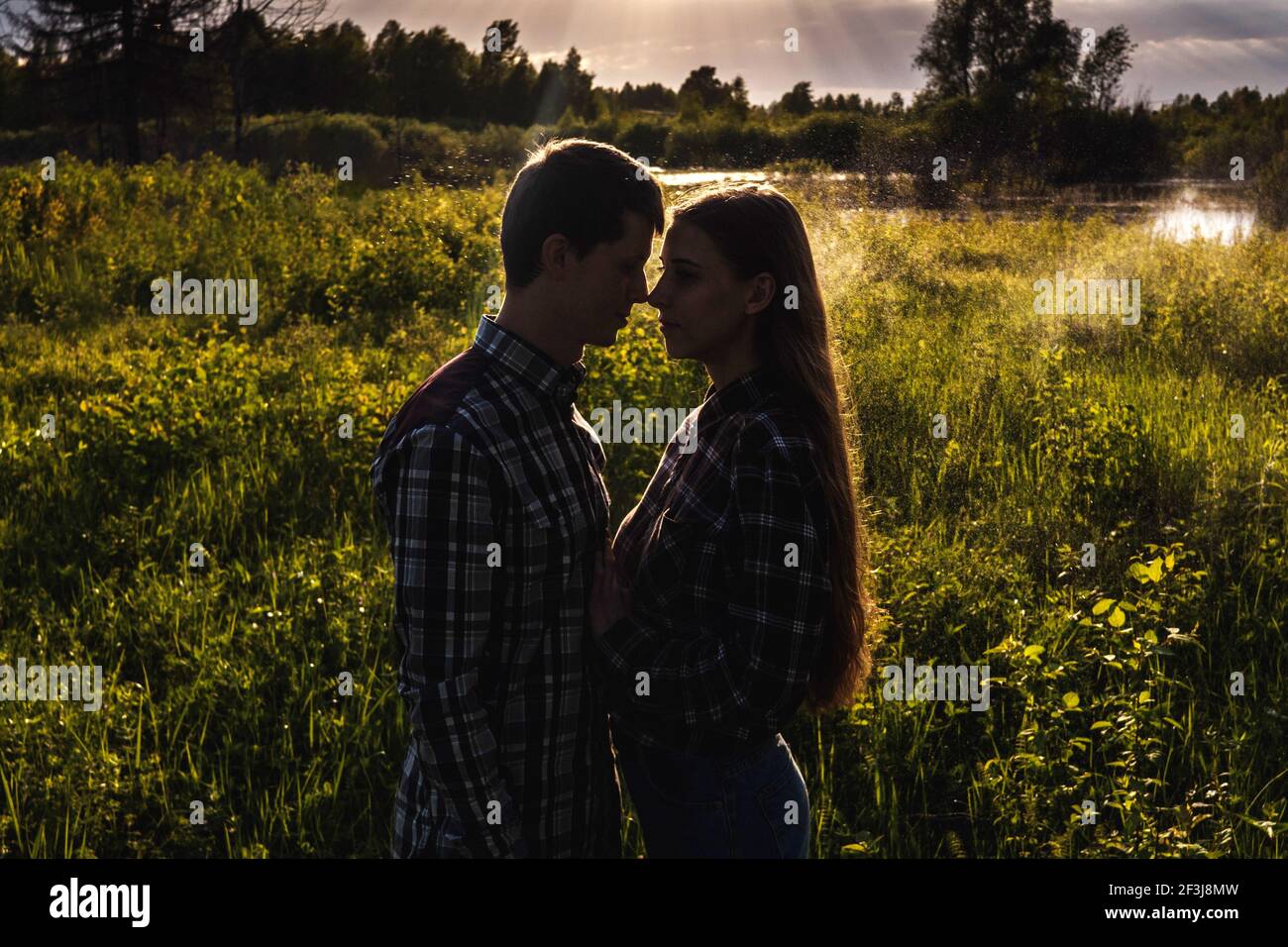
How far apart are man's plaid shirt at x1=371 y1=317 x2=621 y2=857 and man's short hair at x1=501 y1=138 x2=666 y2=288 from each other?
0.18 metres

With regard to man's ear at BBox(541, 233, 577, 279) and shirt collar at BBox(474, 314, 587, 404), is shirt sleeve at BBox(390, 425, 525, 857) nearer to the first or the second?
shirt collar at BBox(474, 314, 587, 404)

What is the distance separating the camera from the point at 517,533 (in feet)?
6.09

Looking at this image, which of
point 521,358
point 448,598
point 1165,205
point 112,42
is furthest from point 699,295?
point 112,42

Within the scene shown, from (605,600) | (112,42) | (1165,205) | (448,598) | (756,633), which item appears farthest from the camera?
(112,42)

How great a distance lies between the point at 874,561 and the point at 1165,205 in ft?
66.4

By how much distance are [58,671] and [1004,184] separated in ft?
55.6

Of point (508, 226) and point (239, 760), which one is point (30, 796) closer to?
point (239, 760)

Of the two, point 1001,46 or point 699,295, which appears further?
point 1001,46

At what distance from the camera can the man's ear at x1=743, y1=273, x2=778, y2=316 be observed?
2.05m

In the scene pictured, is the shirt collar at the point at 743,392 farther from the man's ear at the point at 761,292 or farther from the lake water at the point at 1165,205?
the lake water at the point at 1165,205

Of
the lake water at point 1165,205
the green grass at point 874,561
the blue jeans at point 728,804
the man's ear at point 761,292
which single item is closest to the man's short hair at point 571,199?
the man's ear at point 761,292

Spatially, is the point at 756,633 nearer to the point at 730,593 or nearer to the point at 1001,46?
the point at 730,593

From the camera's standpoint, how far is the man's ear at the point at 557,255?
6.34ft

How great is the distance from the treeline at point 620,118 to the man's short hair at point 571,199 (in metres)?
→ 8.02
